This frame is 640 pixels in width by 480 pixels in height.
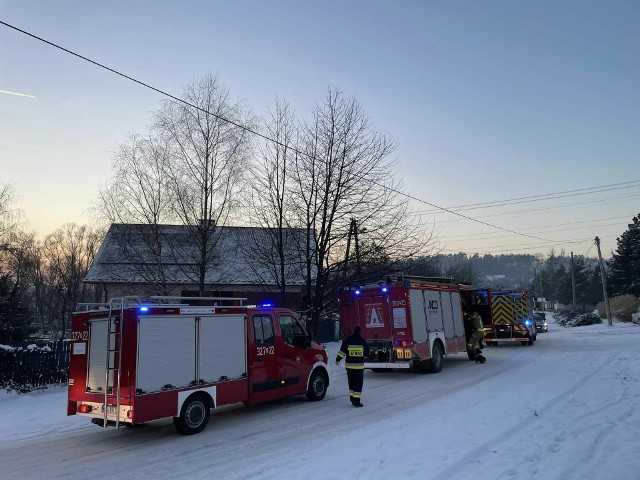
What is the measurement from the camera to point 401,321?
47.0 ft

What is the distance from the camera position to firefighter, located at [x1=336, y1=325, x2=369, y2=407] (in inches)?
402

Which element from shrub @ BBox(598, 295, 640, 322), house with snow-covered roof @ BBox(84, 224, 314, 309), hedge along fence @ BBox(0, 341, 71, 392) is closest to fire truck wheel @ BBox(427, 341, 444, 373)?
house with snow-covered roof @ BBox(84, 224, 314, 309)

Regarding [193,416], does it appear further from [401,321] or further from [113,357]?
[401,321]

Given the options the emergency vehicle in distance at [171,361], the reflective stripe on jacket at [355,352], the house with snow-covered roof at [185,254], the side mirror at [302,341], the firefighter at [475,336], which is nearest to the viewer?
the emergency vehicle in distance at [171,361]

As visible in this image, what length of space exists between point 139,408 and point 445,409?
19.0 feet

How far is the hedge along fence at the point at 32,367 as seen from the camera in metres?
12.8

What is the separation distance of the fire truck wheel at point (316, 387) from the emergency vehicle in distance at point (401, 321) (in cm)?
351

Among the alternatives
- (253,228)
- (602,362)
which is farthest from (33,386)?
(602,362)

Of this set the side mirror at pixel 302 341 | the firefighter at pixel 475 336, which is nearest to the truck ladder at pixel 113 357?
the side mirror at pixel 302 341

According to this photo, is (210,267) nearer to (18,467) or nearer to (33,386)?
(33,386)

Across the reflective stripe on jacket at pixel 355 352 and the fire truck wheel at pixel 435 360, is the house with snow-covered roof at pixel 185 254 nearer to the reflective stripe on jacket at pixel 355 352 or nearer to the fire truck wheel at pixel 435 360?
the fire truck wheel at pixel 435 360

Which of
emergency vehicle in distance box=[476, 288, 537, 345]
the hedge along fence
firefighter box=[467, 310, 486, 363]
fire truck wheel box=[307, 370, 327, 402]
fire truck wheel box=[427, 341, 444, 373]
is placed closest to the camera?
fire truck wheel box=[307, 370, 327, 402]

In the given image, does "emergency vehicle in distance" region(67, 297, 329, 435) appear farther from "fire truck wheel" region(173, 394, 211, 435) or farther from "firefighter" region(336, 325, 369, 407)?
"firefighter" region(336, 325, 369, 407)

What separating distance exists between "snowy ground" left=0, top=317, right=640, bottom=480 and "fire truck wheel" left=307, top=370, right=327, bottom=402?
11.5 inches
